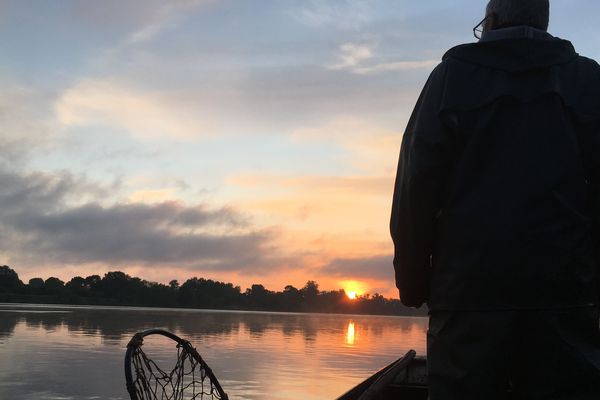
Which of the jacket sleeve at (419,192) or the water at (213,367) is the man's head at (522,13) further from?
the water at (213,367)

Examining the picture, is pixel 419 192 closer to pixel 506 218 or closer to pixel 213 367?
pixel 506 218

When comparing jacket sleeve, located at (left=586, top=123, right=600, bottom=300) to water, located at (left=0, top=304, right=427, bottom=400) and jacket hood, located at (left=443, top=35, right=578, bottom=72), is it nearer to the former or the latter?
jacket hood, located at (left=443, top=35, right=578, bottom=72)

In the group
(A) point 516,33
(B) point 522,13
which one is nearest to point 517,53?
(A) point 516,33

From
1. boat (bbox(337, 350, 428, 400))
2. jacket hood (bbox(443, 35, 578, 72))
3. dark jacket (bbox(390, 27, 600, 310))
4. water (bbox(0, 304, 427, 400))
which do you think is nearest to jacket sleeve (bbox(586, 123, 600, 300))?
dark jacket (bbox(390, 27, 600, 310))

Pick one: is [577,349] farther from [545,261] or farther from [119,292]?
[119,292]

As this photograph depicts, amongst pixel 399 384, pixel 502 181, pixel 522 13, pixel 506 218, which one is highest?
pixel 522 13

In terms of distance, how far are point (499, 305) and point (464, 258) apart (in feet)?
0.56

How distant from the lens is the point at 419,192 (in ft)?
6.41

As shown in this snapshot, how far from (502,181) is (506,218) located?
0.41 feet

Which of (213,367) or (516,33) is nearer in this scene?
(516,33)

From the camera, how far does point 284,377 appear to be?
16.5m

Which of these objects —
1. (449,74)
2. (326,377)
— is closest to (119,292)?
(326,377)

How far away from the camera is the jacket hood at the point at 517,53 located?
2006 millimetres

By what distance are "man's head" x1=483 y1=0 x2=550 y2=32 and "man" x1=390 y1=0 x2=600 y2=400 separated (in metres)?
0.07
